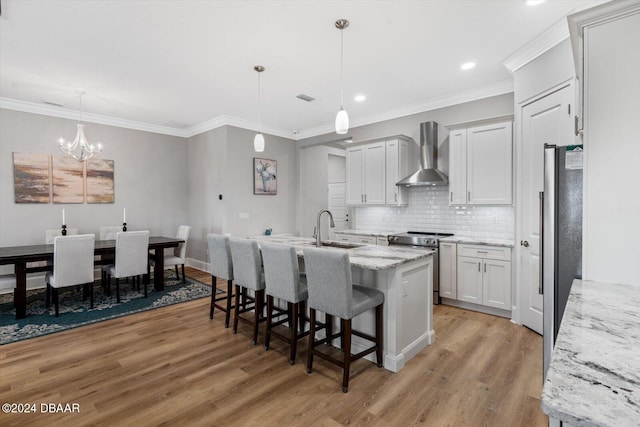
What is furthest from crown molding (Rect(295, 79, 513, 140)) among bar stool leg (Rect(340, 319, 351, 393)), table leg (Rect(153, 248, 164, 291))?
table leg (Rect(153, 248, 164, 291))

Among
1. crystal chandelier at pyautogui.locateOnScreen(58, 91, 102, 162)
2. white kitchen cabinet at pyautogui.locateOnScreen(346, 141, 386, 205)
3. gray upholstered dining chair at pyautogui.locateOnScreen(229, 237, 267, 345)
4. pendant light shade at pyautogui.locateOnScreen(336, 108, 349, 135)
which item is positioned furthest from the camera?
white kitchen cabinet at pyautogui.locateOnScreen(346, 141, 386, 205)

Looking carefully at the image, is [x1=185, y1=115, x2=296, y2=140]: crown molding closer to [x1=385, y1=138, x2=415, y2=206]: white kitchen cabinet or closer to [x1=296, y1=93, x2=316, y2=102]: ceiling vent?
[x1=296, y1=93, x2=316, y2=102]: ceiling vent

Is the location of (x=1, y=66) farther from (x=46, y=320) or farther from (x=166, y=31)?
(x=46, y=320)

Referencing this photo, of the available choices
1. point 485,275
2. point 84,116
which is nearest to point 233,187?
point 84,116

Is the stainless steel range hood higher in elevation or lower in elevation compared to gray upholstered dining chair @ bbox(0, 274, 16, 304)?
higher

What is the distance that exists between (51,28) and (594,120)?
4.14 meters

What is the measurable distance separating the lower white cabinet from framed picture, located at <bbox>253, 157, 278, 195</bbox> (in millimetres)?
3524

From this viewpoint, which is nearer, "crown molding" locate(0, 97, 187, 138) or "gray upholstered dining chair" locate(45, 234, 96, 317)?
"gray upholstered dining chair" locate(45, 234, 96, 317)

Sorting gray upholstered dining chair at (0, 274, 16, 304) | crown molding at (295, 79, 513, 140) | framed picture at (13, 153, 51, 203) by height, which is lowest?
gray upholstered dining chair at (0, 274, 16, 304)

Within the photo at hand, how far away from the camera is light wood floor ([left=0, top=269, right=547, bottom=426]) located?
1927mm

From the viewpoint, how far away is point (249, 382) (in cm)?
231

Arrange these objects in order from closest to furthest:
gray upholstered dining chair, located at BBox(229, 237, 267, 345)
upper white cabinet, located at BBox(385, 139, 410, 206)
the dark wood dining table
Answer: gray upholstered dining chair, located at BBox(229, 237, 267, 345) < the dark wood dining table < upper white cabinet, located at BBox(385, 139, 410, 206)

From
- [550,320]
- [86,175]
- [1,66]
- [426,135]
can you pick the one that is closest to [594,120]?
[550,320]

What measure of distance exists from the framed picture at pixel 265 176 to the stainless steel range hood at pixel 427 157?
2772 mm
